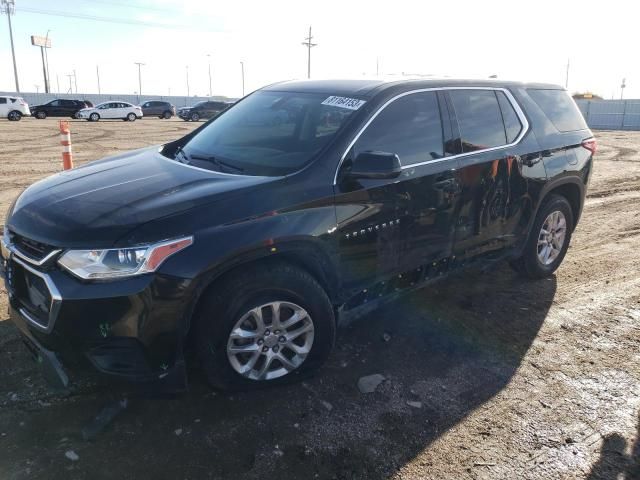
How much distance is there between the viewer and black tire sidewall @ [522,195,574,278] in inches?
190

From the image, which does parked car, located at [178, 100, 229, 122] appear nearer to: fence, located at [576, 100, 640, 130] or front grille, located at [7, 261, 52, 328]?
fence, located at [576, 100, 640, 130]

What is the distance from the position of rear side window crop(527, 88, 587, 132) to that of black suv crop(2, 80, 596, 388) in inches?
10.6

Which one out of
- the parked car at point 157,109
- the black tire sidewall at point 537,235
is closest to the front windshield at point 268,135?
the black tire sidewall at point 537,235

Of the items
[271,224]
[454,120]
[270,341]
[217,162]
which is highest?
[454,120]

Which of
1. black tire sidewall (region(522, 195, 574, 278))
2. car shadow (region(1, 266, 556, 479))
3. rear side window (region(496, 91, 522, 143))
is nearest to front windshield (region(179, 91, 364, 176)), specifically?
car shadow (region(1, 266, 556, 479))

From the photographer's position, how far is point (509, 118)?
4.44m

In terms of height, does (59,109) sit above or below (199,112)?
above

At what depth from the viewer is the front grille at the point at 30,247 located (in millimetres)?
2684

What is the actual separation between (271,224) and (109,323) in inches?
38.5

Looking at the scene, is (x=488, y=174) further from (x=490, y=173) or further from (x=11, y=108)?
(x=11, y=108)

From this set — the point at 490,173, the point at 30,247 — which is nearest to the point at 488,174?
the point at 490,173

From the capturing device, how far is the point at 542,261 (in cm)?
505

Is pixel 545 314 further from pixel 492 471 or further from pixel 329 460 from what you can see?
pixel 329 460

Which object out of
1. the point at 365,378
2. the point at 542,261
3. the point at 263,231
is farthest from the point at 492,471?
the point at 542,261
